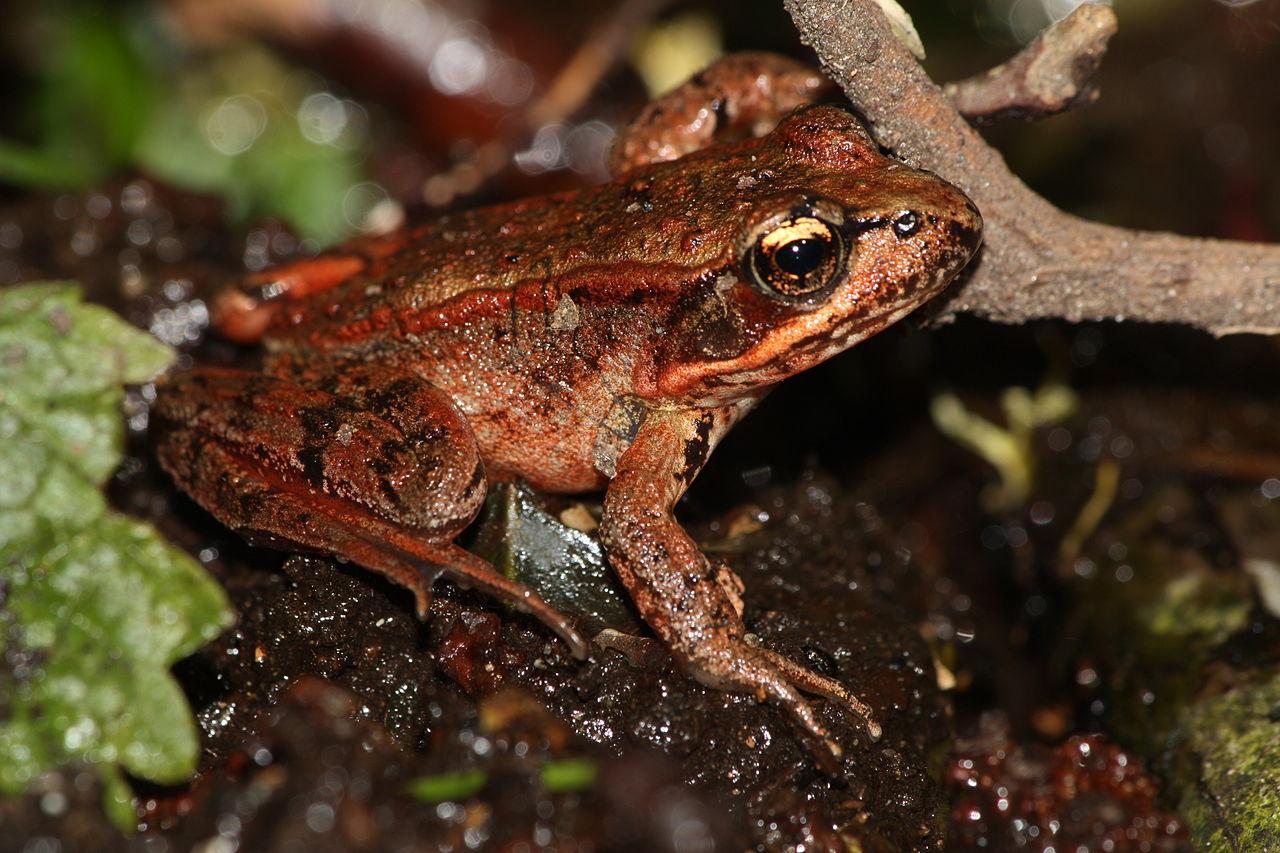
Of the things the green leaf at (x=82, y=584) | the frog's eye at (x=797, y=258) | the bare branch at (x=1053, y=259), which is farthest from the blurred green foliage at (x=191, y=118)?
the bare branch at (x=1053, y=259)

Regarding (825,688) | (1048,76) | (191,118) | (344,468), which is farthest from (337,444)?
(191,118)

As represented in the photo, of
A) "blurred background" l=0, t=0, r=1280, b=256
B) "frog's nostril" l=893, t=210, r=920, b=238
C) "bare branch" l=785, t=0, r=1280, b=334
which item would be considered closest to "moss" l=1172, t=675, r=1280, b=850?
"bare branch" l=785, t=0, r=1280, b=334

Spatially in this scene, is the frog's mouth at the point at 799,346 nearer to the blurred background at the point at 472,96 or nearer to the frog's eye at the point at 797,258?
→ the frog's eye at the point at 797,258

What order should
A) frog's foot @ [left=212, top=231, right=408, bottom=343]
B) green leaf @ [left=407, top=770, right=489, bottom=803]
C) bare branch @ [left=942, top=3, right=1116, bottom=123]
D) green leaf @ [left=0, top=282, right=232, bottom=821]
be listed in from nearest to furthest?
green leaf @ [left=407, top=770, right=489, bottom=803] < green leaf @ [left=0, top=282, right=232, bottom=821] < bare branch @ [left=942, top=3, right=1116, bottom=123] < frog's foot @ [left=212, top=231, right=408, bottom=343]

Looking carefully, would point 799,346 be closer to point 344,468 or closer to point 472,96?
point 344,468

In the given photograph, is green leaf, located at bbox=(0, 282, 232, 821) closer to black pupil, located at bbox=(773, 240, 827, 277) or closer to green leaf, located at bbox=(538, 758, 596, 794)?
green leaf, located at bbox=(538, 758, 596, 794)

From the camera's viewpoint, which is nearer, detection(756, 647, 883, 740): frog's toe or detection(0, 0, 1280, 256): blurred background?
detection(756, 647, 883, 740): frog's toe
